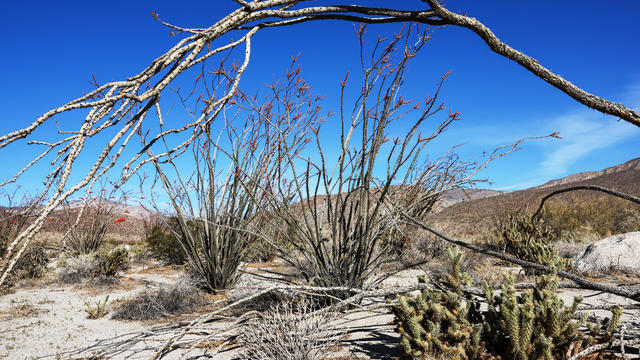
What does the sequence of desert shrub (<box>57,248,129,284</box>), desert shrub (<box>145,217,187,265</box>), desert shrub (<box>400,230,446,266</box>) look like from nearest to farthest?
1. desert shrub (<box>57,248,129,284</box>)
2. desert shrub (<box>400,230,446,266</box>)
3. desert shrub (<box>145,217,187,265</box>)

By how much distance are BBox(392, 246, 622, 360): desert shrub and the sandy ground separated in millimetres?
500

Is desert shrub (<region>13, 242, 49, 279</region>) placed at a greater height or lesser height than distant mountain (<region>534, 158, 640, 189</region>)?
lesser

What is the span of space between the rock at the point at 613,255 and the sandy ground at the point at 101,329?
2316mm

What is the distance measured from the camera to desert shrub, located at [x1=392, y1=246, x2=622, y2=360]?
2434 millimetres

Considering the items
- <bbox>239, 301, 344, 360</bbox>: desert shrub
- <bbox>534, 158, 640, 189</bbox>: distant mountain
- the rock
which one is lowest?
the rock

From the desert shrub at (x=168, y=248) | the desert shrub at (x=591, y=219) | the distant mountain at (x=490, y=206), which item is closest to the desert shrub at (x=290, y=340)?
the desert shrub at (x=168, y=248)

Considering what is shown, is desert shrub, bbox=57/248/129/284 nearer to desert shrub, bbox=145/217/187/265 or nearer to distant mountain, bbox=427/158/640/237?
desert shrub, bbox=145/217/187/265

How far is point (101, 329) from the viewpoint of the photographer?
4.79m

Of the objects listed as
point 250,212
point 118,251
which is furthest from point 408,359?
point 118,251

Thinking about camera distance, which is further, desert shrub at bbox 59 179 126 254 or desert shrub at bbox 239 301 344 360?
desert shrub at bbox 59 179 126 254

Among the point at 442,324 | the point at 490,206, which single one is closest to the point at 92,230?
the point at 442,324

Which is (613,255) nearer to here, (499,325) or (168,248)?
(499,325)

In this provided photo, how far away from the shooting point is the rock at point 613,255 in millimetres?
6906

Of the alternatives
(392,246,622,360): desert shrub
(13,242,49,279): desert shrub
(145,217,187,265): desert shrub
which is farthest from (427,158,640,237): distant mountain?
(13,242,49,279): desert shrub
